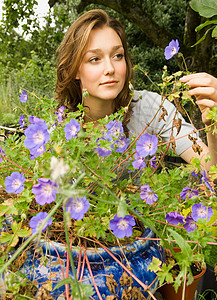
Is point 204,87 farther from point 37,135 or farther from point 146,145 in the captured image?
point 37,135

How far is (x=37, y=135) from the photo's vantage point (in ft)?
1.90

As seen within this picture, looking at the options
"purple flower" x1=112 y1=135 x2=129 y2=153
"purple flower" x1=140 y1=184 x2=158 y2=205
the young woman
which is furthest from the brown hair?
"purple flower" x1=140 y1=184 x2=158 y2=205

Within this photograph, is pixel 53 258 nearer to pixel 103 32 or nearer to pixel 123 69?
pixel 123 69

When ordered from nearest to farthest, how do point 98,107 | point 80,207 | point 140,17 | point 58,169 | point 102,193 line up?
1. point 58,169
2. point 80,207
3. point 102,193
4. point 98,107
5. point 140,17

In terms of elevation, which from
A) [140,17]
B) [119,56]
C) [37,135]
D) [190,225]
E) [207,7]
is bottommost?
[190,225]

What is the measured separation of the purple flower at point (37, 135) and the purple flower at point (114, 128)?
171mm

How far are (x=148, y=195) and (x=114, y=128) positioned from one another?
0.56 feet

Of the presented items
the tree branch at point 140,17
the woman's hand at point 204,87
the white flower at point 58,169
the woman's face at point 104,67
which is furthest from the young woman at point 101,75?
the tree branch at point 140,17

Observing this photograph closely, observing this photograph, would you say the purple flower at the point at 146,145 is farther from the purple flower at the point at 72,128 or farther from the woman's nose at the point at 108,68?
the woman's nose at the point at 108,68

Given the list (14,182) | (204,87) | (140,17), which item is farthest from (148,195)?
(140,17)

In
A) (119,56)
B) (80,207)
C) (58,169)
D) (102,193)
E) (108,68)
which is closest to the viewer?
(58,169)

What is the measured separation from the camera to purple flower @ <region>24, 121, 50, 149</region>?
563mm

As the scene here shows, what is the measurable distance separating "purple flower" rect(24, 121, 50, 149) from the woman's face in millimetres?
782

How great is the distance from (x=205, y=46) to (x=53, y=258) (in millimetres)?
2482
